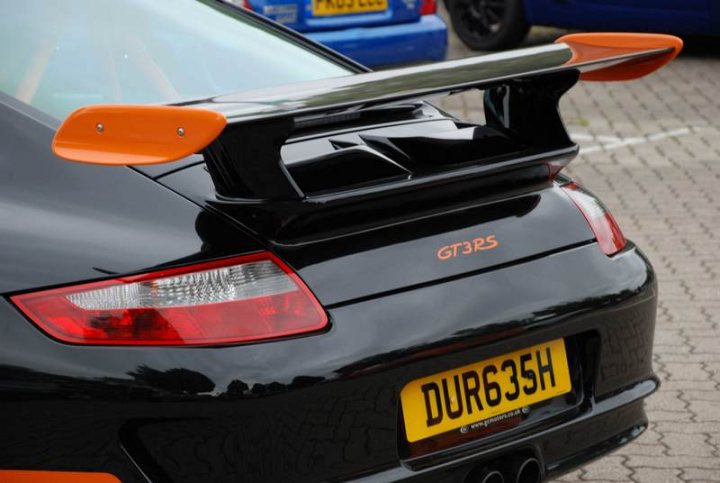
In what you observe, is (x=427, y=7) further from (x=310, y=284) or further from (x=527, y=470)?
(x=310, y=284)

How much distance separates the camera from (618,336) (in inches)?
117

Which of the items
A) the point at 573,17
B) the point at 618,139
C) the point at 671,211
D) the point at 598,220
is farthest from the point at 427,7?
the point at 598,220

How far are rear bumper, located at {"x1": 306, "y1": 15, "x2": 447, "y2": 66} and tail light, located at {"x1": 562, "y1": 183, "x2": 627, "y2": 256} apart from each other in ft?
16.9

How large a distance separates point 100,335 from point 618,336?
A: 3.81ft

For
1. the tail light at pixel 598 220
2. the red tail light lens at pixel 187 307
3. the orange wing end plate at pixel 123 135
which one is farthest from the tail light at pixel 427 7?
the orange wing end plate at pixel 123 135

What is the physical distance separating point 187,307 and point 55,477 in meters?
0.37

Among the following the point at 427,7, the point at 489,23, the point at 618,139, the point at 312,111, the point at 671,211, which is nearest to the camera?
the point at 312,111

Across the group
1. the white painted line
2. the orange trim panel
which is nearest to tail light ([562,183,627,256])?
the orange trim panel

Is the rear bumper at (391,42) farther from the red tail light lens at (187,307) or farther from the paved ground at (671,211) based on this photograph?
the red tail light lens at (187,307)

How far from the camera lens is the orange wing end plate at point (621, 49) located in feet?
9.30

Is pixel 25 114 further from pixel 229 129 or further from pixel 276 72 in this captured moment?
pixel 276 72

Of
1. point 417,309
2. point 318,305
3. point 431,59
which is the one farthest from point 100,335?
point 431,59

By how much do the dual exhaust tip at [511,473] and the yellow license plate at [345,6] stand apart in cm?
578

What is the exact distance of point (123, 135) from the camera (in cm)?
231
